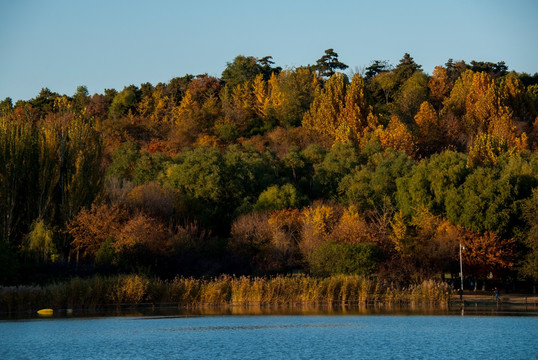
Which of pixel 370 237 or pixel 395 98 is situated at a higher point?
pixel 395 98

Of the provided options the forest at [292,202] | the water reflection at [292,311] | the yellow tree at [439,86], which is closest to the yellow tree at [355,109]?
the forest at [292,202]

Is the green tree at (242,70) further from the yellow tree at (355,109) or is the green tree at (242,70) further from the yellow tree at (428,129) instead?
the yellow tree at (428,129)

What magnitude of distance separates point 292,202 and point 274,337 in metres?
37.8

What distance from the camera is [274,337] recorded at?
36.0 m

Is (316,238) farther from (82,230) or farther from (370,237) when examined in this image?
(82,230)

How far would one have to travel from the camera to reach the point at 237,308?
5078 cm

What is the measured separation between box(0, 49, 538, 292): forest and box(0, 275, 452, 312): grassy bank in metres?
5.43

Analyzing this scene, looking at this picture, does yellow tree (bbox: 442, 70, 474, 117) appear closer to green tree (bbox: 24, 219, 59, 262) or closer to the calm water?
green tree (bbox: 24, 219, 59, 262)

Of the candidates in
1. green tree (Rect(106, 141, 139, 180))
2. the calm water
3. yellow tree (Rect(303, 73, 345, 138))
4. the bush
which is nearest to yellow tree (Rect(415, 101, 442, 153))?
yellow tree (Rect(303, 73, 345, 138))

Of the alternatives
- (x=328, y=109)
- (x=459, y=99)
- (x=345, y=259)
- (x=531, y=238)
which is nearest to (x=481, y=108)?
(x=459, y=99)

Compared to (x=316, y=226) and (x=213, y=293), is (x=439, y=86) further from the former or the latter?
(x=213, y=293)

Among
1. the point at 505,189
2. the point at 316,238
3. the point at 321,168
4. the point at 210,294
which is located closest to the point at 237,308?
the point at 210,294

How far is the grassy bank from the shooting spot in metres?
47.0

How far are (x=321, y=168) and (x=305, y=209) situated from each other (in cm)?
1387
